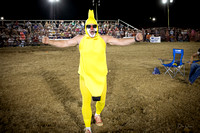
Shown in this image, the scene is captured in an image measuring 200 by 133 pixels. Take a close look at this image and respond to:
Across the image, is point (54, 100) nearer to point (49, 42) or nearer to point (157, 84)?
point (49, 42)

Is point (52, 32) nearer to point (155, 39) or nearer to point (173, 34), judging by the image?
point (155, 39)

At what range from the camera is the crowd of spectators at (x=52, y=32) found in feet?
70.5

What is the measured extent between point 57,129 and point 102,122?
94cm

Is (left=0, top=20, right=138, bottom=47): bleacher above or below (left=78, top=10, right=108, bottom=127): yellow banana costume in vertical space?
above

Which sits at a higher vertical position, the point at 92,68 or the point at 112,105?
the point at 92,68

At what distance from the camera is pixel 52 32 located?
22.9 meters

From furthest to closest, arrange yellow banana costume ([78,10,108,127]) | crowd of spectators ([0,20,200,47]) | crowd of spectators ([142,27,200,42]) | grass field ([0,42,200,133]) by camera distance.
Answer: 1. crowd of spectators ([142,27,200,42])
2. crowd of spectators ([0,20,200,47])
3. grass field ([0,42,200,133])
4. yellow banana costume ([78,10,108,127])

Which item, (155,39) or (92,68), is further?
(155,39)

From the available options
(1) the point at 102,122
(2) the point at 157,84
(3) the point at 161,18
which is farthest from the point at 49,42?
(3) the point at 161,18

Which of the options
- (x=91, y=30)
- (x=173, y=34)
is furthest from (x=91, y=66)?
(x=173, y=34)

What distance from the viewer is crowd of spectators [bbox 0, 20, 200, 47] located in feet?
70.5

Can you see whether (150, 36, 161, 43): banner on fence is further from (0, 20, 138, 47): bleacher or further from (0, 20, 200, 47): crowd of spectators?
(0, 20, 138, 47): bleacher

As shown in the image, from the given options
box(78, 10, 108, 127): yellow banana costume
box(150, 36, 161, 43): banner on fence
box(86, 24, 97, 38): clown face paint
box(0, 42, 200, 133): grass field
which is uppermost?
box(150, 36, 161, 43): banner on fence

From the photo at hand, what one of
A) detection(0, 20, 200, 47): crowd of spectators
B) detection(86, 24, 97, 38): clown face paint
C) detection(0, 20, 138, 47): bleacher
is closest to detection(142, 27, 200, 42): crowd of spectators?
detection(0, 20, 200, 47): crowd of spectators
